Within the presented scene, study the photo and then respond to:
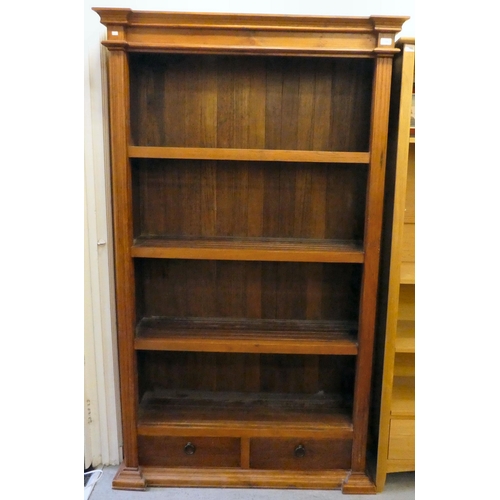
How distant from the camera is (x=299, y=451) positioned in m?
1.76

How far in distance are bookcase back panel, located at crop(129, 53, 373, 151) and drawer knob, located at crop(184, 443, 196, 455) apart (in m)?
1.24

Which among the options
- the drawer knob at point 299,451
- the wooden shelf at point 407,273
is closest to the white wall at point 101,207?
the drawer knob at point 299,451

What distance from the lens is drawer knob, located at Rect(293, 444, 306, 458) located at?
176 centimetres

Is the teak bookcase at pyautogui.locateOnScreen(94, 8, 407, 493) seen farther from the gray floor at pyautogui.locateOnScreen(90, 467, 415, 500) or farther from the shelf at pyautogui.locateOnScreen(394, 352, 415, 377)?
the shelf at pyautogui.locateOnScreen(394, 352, 415, 377)

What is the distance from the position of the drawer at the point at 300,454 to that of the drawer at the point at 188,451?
91 millimetres

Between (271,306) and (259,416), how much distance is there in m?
0.46

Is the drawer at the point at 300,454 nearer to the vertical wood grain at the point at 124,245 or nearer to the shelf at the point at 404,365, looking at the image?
the shelf at the point at 404,365

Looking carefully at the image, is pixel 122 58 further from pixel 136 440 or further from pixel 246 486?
pixel 246 486

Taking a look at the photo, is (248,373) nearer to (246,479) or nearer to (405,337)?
(246,479)

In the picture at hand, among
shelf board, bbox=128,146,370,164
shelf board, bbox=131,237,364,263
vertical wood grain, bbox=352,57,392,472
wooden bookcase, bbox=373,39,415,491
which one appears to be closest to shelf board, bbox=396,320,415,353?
wooden bookcase, bbox=373,39,415,491

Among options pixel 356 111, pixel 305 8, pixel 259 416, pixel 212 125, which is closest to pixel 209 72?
pixel 212 125

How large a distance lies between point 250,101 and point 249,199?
15.6 inches

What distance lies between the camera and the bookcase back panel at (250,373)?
76.2 inches

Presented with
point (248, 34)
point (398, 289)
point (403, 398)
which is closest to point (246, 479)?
point (403, 398)
